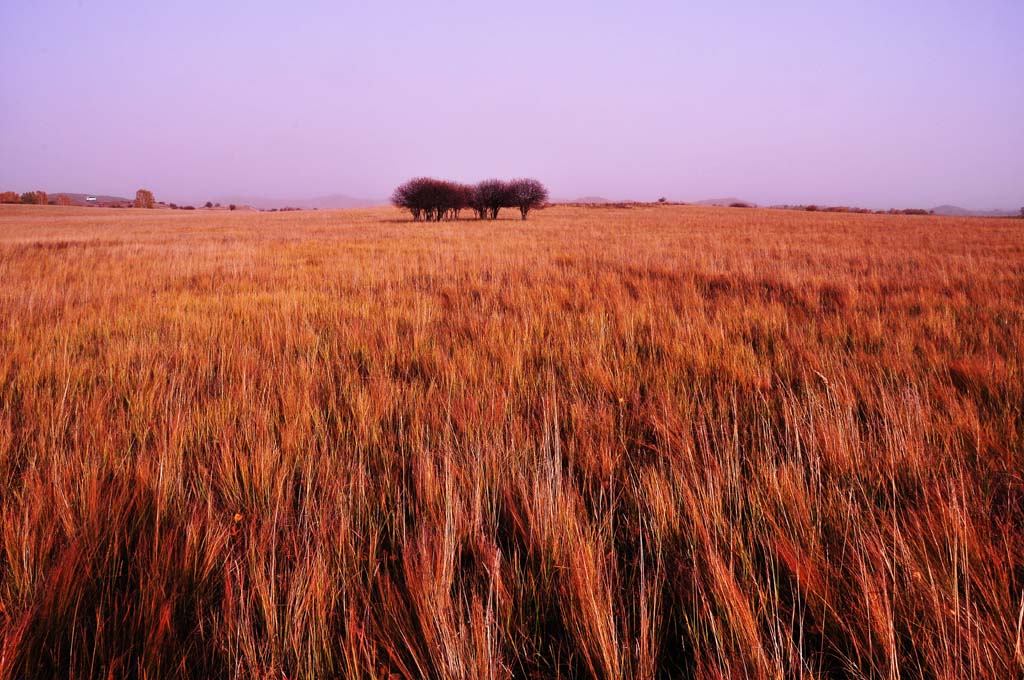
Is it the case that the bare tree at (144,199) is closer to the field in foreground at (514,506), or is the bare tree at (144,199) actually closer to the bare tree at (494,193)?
the bare tree at (494,193)

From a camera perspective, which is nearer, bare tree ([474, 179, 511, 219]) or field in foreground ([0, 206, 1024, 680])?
field in foreground ([0, 206, 1024, 680])

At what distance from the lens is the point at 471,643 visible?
0.91 meters

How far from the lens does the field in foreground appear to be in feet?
3.06

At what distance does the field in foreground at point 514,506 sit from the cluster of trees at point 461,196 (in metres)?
38.5

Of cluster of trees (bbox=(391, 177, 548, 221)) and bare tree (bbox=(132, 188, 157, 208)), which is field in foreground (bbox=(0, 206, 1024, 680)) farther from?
bare tree (bbox=(132, 188, 157, 208))

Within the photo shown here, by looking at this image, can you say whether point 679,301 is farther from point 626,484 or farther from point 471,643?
point 471,643

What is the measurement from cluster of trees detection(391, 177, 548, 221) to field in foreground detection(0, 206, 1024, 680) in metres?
38.5

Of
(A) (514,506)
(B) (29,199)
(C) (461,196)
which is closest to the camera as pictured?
(A) (514,506)

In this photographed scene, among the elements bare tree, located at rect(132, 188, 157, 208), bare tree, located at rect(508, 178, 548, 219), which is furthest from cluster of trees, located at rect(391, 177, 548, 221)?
bare tree, located at rect(132, 188, 157, 208)

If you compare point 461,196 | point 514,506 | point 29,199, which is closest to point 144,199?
point 29,199

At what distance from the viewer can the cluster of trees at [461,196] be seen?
3950 centimetres

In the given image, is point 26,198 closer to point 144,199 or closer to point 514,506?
point 144,199

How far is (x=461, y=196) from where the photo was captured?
138 feet

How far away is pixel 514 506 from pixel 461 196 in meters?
43.3
